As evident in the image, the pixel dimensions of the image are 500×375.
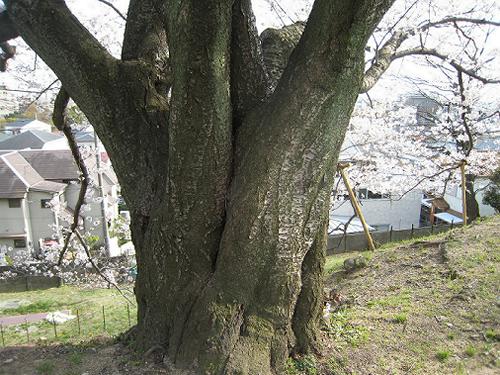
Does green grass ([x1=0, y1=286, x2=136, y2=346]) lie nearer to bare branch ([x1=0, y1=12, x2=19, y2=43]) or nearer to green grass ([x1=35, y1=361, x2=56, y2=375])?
green grass ([x1=35, y1=361, x2=56, y2=375])

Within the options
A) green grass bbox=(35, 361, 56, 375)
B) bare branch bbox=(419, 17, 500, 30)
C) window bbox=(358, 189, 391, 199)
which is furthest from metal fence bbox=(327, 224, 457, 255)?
green grass bbox=(35, 361, 56, 375)

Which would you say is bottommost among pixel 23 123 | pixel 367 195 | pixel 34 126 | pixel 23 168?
pixel 367 195

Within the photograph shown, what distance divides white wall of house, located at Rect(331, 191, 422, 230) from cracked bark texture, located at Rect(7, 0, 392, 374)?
17.0m

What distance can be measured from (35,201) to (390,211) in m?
17.4

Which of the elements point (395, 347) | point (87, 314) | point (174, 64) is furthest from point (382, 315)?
point (87, 314)

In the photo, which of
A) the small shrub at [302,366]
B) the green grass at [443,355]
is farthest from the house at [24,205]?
the green grass at [443,355]

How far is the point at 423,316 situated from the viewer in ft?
11.8

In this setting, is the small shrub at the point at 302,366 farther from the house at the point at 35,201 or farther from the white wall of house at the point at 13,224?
the white wall of house at the point at 13,224

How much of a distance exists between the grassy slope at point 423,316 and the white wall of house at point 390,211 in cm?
Result: 1349

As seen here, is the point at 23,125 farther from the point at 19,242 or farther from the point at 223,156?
the point at 223,156

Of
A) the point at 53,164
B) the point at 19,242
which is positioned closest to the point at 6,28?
the point at 19,242

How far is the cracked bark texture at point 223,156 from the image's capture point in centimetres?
215

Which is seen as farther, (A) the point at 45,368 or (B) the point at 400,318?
(B) the point at 400,318

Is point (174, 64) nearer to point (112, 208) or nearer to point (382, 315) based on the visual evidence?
point (382, 315)
